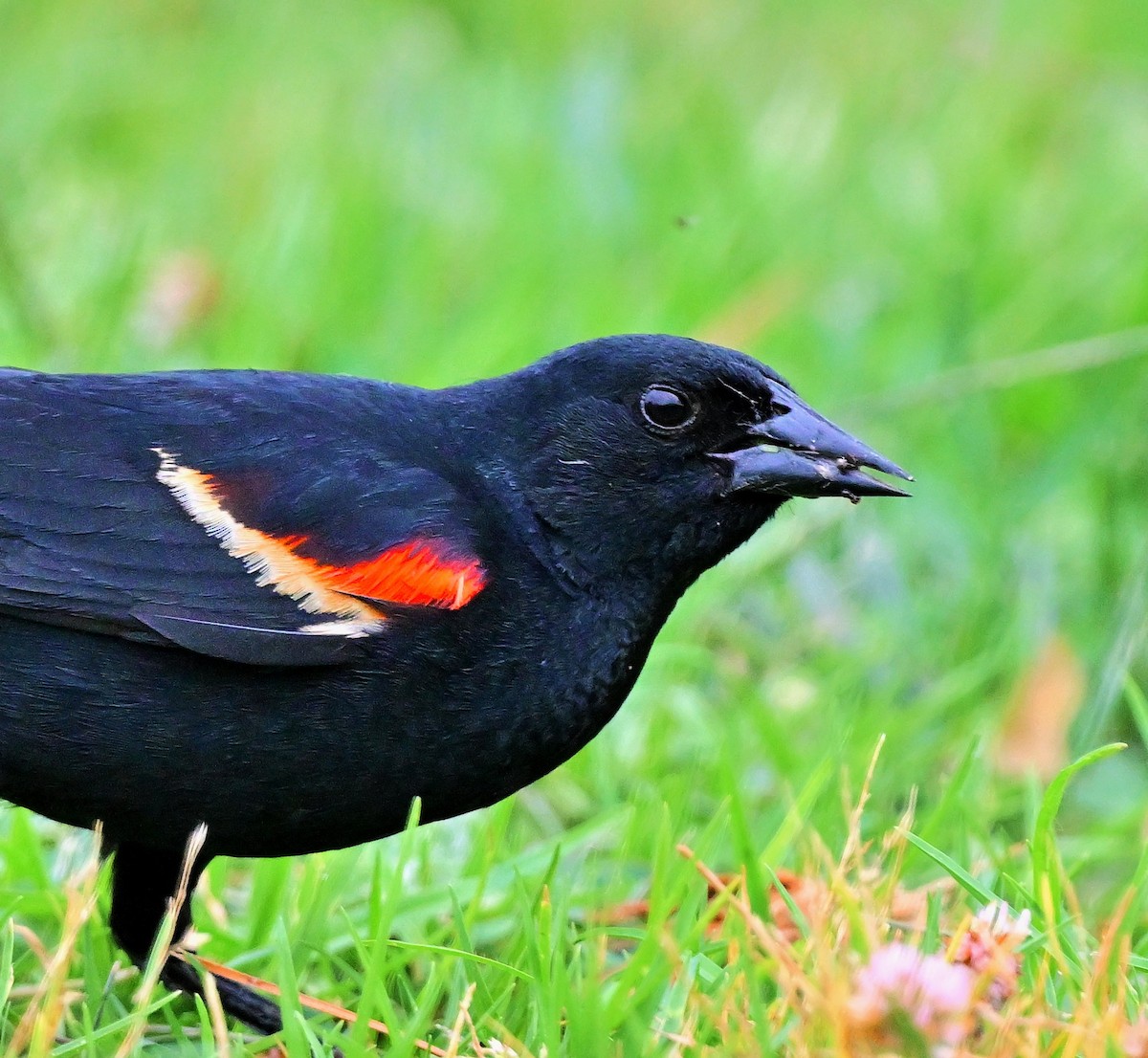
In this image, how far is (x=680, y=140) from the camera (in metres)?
6.34

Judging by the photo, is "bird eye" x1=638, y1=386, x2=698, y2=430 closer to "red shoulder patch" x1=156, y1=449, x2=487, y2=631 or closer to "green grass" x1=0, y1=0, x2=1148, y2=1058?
"red shoulder patch" x1=156, y1=449, x2=487, y2=631

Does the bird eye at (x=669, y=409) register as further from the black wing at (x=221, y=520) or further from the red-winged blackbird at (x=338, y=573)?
the black wing at (x=221, y=520)

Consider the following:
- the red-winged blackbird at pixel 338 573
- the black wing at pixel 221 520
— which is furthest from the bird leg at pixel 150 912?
the black wing at pixel 221 520

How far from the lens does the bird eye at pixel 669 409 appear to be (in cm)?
275

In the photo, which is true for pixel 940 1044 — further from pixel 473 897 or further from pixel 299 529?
pixel 299 529

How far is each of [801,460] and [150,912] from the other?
3.88 ft

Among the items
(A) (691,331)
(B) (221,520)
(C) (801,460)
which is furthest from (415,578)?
(A) (691,331)

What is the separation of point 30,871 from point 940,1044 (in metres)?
1.56

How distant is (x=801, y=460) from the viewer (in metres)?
2.71

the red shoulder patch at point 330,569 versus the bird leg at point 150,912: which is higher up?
the red shoulder patch at point 330,569

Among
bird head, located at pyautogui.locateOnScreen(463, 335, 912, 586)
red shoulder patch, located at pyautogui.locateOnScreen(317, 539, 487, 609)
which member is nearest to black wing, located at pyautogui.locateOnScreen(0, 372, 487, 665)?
red shoulder patch, located at pyautogui.locateOnScreen(317, 539, 487, 609)

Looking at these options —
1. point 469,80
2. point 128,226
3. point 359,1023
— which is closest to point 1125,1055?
point 359,1023

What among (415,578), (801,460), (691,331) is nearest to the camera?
(415,578)

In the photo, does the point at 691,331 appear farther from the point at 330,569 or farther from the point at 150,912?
the point at 150,912
